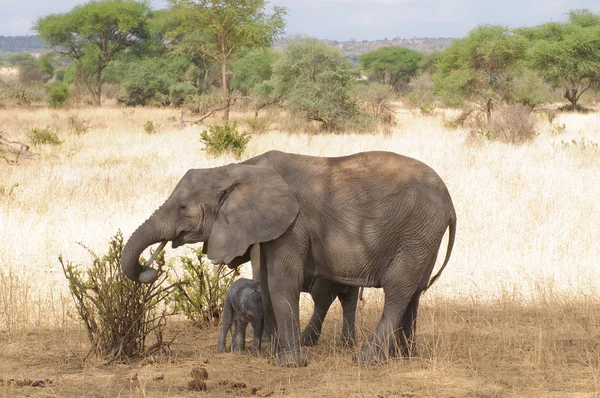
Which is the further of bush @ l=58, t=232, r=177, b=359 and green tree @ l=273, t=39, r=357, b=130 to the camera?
green tree @ l=273, t=39, r=357, b=130

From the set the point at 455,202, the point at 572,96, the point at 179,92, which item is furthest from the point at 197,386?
the point at 572,96

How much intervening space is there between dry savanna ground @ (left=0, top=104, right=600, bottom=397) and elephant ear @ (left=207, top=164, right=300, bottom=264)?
2.78ft

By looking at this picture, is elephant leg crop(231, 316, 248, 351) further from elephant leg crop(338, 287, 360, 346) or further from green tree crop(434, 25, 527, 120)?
green tree crop(434, 25, 527, 120)

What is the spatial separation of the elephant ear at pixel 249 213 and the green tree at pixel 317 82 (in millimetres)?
19746

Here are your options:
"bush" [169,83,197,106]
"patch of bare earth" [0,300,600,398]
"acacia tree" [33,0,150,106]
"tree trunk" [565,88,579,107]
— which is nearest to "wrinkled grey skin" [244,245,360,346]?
"patch of bare earth" [0,300,600,398]

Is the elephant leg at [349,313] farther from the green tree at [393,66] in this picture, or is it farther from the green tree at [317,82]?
the green tree at [393,66]

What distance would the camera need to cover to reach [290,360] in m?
5.45

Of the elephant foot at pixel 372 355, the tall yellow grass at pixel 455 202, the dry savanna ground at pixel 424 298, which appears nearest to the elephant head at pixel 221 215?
the dry savanna ground at pixel 424 298

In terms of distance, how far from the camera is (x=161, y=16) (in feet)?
169

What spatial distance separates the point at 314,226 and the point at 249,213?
446mm

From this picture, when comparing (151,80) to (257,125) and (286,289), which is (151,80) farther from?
(286,289)

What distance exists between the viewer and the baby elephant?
227 inches

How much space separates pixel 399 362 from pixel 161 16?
48691mm

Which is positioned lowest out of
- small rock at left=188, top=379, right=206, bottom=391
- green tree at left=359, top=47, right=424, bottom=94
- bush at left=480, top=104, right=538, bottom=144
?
small rock at left=188, top=379, right=206, bottom=391
